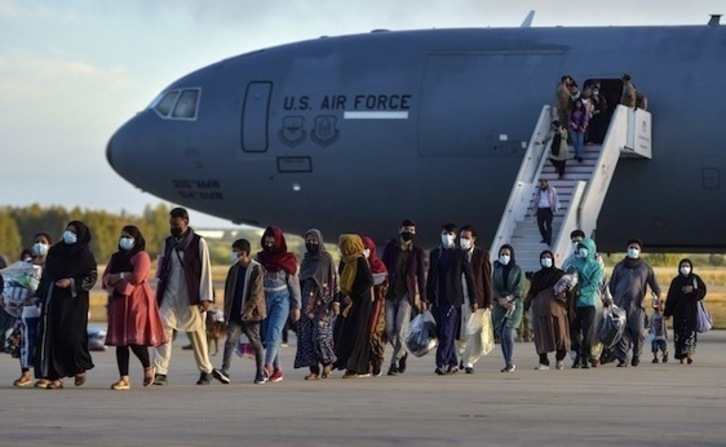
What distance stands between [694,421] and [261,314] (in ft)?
24.1

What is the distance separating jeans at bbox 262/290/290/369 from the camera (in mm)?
23703

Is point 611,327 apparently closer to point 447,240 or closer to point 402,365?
point 447,240

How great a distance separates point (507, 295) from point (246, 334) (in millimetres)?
4904

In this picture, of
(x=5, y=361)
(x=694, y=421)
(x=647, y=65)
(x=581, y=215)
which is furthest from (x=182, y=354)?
(x=694, y=421)

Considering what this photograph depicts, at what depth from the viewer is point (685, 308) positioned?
95.3 ft

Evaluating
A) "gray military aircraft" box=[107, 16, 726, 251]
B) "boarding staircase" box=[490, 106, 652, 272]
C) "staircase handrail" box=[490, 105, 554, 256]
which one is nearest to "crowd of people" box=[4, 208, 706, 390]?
"boarding staircase" box=[490, 106, 652, 272]

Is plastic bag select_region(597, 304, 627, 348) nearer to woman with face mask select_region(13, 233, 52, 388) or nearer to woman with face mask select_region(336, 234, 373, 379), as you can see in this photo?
woman with face mask select_region(336, 234, 373, 379)

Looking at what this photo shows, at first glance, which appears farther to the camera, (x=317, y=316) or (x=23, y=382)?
(x=317, y=316)

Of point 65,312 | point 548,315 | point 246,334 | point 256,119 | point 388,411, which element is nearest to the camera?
point 388,411

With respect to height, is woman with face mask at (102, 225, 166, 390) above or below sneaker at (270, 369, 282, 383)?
above

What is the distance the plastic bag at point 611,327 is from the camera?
27.4 m

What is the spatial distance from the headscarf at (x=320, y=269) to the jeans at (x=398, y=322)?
4.64 feet

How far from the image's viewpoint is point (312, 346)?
24.3 m

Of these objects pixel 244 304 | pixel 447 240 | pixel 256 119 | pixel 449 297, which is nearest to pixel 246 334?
pixel 244 304
